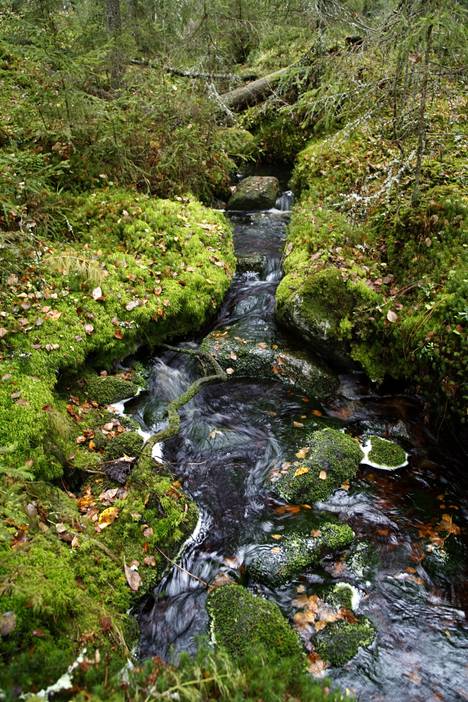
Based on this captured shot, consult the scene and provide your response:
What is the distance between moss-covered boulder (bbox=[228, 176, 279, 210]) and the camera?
1209 centimetres

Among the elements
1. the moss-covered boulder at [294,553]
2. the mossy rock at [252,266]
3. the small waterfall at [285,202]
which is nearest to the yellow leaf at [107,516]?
the moss-covered boulder at [294,553]

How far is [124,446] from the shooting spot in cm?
557

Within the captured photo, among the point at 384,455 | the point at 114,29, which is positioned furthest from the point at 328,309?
the point at 114,29

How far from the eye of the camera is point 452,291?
20.9ft

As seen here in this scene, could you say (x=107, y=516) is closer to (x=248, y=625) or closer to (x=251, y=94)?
(x=248, y=625)

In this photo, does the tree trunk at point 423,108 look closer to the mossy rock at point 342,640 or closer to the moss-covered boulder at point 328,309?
the moss-covered boulder at point 328,309

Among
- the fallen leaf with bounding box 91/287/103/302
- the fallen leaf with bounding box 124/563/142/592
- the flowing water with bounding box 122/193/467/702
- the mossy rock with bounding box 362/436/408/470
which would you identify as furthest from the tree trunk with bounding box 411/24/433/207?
the fallen leaf with bounding box 124/563/142/592

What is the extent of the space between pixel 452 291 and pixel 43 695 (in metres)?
6.30

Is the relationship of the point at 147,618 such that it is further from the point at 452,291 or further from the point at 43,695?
the point at 452,291

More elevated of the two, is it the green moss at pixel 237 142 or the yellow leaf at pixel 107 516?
the green moss at pixel 237 142

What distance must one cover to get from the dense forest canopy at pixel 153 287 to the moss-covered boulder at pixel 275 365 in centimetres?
10

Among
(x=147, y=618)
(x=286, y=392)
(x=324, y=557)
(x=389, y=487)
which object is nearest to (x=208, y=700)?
(x=147, y=618)

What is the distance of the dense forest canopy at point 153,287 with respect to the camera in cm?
350

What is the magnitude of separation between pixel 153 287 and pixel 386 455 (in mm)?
4558
